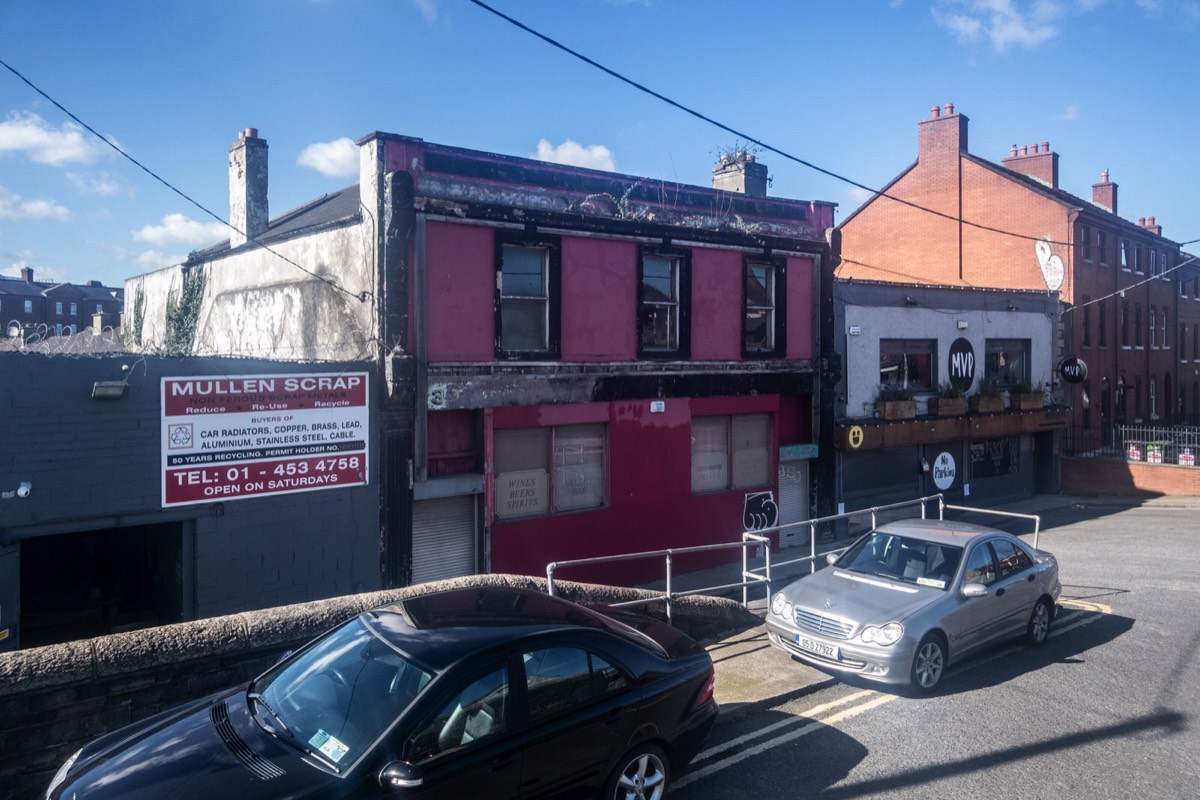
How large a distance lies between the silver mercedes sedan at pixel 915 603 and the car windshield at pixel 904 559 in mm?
12

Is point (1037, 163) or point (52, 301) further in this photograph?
point (52, 301)

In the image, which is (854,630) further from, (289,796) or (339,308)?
(339,308)

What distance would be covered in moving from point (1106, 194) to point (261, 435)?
39.6m

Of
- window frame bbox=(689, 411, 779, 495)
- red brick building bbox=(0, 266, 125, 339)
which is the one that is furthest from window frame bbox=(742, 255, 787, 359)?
red brick building bbox=(0, 266, 125, 339)

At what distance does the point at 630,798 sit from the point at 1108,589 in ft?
36.5

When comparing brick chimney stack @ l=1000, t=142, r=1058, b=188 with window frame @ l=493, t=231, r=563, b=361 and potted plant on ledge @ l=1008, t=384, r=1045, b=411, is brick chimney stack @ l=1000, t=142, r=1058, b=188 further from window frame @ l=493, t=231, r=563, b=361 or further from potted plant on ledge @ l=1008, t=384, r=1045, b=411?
window frame @ l=493, t=231, r=563, b=361

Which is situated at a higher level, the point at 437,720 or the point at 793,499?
the point at 437,720

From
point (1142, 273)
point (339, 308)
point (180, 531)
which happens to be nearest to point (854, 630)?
point (180, 531)

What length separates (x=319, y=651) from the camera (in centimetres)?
534

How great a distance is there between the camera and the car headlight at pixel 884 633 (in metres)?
8.15

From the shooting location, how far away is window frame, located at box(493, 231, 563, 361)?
522 inches

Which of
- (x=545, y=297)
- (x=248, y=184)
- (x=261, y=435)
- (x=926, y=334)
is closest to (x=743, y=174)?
(x=926, y=334)

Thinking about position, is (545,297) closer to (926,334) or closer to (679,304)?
(679,304)

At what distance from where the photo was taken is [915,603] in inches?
341
